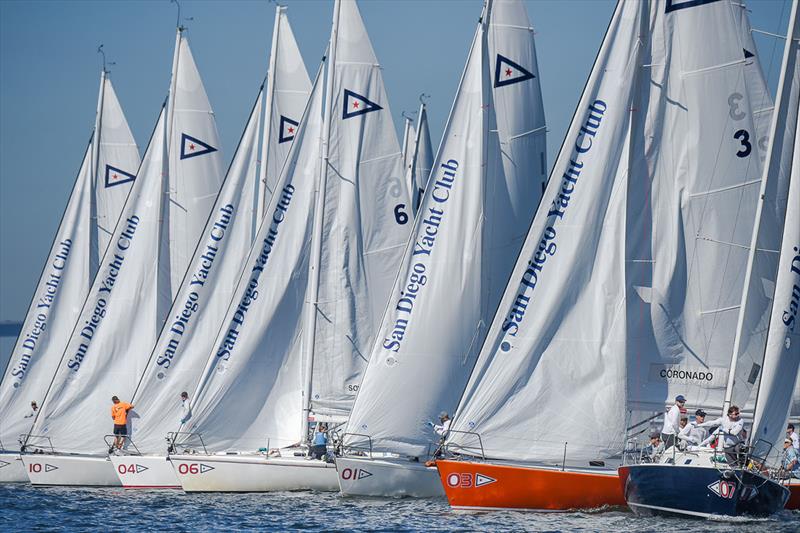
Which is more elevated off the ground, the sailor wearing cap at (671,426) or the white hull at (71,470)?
the sailor wearing cap at (671,426)

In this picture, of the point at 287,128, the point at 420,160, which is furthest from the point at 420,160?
the point at 287,128

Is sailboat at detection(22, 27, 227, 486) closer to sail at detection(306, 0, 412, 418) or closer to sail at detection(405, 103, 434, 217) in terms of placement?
sail at detection(306, 0, 412, 418)

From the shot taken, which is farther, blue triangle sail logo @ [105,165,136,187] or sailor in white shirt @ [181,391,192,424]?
blue triangle sail logo @ [105,165,136,187]

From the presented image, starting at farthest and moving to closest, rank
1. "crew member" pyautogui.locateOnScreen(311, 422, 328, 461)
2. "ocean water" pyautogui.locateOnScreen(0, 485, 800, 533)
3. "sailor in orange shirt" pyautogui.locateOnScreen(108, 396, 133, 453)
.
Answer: "sailor in orange shirt" pyautogui.locateOnScreen(108, 396, 133, 453)
"crew member" pyautogui.locateOnScreen(311, 422, 328, 461)
"ocean water" pyautogui.locateOnScreen(0, 485, 800, 533)

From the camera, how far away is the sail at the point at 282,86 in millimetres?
36281

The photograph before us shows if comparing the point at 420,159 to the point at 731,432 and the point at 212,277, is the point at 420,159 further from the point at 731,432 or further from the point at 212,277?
the point at 731,432

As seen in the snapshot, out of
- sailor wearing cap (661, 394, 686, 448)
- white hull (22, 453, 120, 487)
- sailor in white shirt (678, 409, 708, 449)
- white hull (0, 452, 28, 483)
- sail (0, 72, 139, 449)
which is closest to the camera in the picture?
sailor in white shirt (678, 409, 708, 449)

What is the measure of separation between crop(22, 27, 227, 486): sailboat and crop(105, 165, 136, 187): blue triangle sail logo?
2.68 meters

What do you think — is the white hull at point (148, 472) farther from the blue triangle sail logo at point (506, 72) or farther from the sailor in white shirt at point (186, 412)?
the blue triangle sail logo at point (506, 72)

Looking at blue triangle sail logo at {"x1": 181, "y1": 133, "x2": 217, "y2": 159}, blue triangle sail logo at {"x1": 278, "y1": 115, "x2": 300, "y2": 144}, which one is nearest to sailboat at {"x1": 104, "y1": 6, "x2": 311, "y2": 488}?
blue triangle sail logo at {"x1": 278, "y1": 115, "x2": 300, "y2": 144}

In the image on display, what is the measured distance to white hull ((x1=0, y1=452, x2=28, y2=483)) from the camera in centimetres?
3591

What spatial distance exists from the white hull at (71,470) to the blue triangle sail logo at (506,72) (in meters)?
12.7

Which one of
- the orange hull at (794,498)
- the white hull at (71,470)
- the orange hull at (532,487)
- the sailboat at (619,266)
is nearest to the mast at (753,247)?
the sailboat at (619,266)

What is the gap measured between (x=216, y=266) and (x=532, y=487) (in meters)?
11.0
